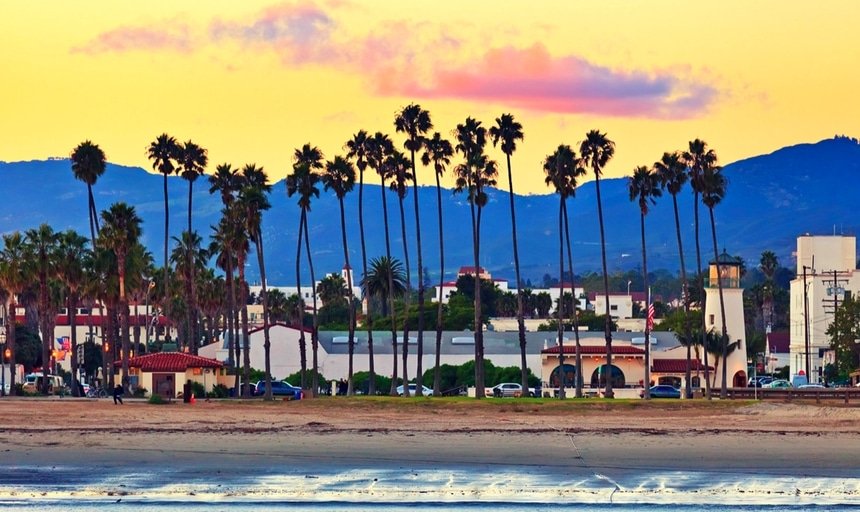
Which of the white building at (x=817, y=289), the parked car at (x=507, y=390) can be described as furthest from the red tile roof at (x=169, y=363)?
the white building at (x=817, y=289)

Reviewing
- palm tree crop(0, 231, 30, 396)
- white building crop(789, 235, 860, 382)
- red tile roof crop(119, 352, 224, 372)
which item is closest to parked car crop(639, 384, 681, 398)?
red tile roof crop(119, 352, 224, 372)

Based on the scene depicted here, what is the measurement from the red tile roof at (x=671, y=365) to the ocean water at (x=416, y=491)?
238 feet

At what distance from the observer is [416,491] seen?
96.4ft

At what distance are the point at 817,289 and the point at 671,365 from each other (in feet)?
129

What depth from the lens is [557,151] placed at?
301 ft

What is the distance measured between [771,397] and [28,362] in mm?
85948

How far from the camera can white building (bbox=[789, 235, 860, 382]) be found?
138m

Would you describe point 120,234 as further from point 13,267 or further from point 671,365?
point 671,365

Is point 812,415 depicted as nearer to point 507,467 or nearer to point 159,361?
point 507,467

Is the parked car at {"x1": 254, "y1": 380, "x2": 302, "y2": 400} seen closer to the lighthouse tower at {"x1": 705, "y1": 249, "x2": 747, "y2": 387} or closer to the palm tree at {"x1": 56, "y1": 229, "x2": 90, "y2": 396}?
the palm tree at {"x1": 56, "y1": 229, "x2": 90, "y2": 396}

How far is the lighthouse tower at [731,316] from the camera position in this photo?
102812 millimetres

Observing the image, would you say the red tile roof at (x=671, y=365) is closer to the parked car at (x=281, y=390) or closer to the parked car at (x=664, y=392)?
the parked car at (x=664, y=392)

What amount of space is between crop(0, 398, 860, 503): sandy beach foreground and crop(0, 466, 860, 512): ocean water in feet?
0.32

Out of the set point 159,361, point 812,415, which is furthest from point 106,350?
point 812,415
